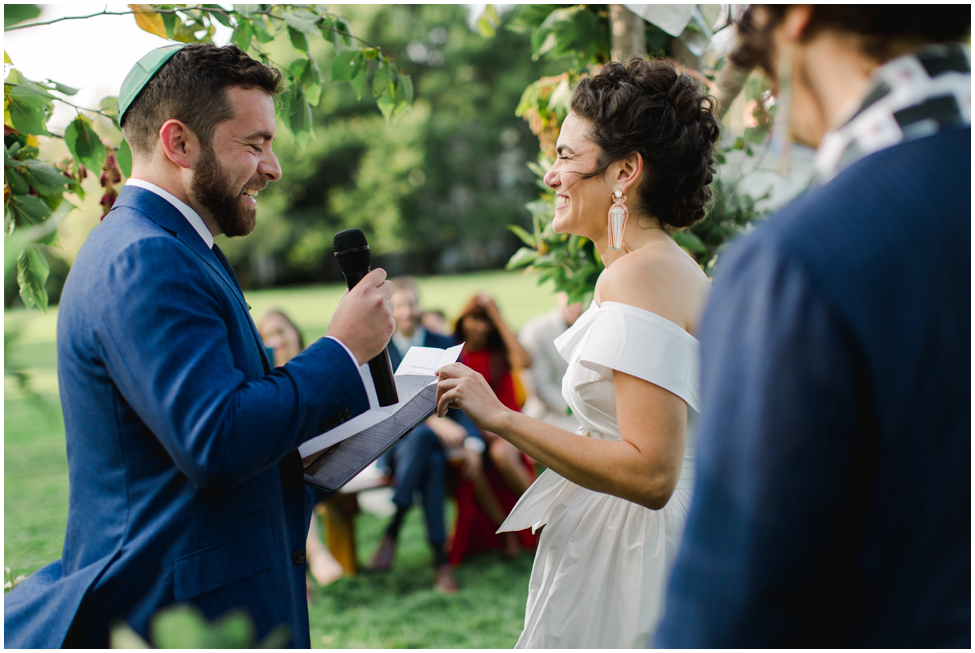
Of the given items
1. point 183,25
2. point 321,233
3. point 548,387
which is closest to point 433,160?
point 321,233

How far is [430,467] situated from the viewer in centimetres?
575

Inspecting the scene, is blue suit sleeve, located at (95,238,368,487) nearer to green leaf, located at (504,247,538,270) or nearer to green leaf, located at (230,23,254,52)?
green leaf, located at (230,23,254,52)

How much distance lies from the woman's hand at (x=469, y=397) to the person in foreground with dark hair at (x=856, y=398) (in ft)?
3.25

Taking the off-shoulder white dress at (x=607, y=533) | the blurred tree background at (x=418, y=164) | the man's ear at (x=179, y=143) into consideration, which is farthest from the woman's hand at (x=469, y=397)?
the blurred tree background at (x=418, y=164)

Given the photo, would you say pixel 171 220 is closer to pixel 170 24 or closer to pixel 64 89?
pixel 64 89

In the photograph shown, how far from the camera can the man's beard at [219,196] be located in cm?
167

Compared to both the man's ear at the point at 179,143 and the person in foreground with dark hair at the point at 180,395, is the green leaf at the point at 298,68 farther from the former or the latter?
the man's ear at the point at 179,143

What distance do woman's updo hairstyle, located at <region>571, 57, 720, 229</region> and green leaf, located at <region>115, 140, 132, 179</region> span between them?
1527 mm

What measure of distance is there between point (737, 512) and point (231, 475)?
97 cm

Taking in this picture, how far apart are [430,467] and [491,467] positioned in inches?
25.9

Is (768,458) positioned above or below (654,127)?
below

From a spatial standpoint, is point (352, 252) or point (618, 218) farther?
point (618, 218)

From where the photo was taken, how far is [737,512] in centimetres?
81

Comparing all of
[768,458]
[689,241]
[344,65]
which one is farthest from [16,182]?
[689,241]
